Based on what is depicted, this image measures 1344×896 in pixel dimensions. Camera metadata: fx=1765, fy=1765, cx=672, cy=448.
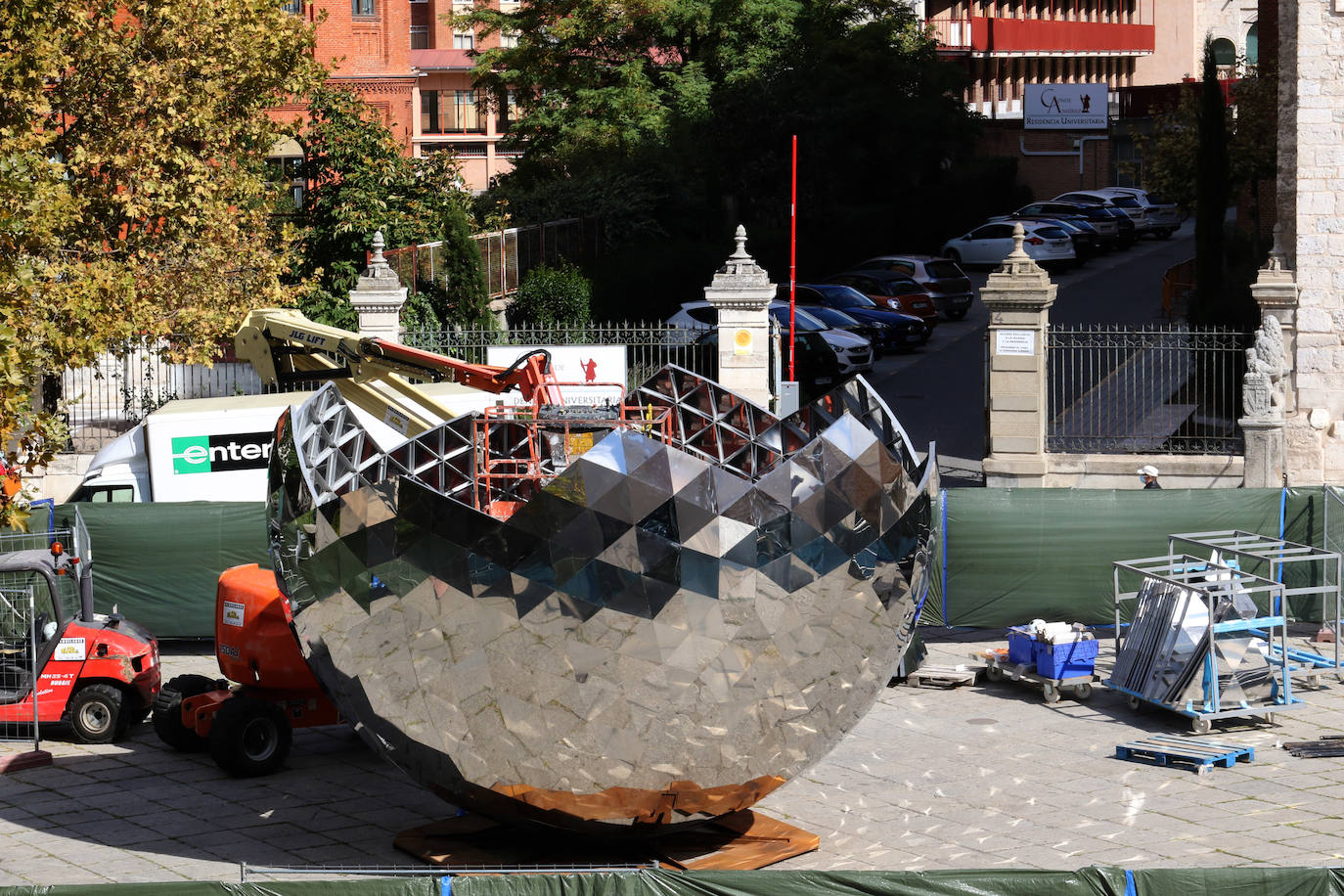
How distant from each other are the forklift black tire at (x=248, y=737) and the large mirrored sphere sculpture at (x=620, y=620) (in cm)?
325

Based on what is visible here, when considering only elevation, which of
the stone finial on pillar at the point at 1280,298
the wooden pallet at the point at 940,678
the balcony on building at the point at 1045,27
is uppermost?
→ the balcony on building at the point at 1045,27

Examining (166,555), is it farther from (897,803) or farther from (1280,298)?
(1280,298)

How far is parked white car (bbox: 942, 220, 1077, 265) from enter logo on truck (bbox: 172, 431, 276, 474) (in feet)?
91.6

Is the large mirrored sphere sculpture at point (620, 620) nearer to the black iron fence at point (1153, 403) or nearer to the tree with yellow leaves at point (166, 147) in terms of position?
the tree with yellow leaves at point (166, 147)

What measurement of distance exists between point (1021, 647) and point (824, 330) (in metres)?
17.6

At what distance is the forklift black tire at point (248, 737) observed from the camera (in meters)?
14.5

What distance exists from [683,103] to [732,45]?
244 centimetres

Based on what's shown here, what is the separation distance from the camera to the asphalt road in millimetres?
29588

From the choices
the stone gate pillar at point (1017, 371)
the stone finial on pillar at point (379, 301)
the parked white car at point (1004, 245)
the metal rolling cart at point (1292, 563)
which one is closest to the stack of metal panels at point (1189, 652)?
the metal rolling cart at point (1292, 563)

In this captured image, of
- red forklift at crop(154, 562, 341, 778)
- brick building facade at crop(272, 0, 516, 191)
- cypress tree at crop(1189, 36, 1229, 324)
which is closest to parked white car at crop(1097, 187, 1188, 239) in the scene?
cypress tree at crop(1189, 36, 1229, 324)

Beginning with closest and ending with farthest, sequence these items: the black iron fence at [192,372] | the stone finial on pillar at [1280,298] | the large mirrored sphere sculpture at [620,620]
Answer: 1. the large mirrored sphere sculpture at [620,620]
2. the stone finial on pillar at [1280,298]
3. the black iron fence at [192,372]

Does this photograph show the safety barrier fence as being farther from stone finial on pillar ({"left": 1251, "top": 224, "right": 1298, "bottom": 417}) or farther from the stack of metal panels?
stone finial on pillar ({"left": 1251, "top": 224, "right": 1298, "bottom": 417})

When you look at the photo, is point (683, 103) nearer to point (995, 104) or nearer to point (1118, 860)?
point (995, 104)

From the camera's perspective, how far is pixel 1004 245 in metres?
A: 46.5
